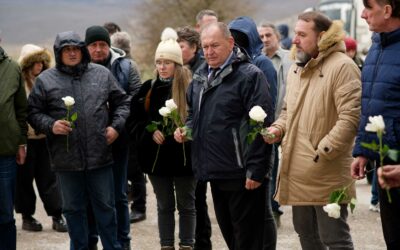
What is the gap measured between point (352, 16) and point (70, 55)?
70.3 feet

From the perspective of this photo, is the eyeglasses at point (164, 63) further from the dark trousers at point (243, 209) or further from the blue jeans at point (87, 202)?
the dark trousers at point (243, 209)

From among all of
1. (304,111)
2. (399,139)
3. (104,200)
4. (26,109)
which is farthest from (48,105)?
(399,139)

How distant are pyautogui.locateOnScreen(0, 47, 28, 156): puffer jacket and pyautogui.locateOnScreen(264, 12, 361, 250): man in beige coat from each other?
2146 millimetres

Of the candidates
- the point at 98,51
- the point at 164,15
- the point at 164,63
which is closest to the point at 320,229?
the point at 164,63

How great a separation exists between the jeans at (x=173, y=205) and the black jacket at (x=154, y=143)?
10cm

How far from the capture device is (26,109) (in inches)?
242

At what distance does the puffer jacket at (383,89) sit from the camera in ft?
14.3

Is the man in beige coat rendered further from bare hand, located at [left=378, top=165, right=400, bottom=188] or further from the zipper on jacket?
bare hand, located at [left=378, top=165, right=400, bottom=188]

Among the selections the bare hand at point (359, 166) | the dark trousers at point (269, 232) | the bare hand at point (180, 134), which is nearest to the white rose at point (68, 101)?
the bare hand at point (180, 134)

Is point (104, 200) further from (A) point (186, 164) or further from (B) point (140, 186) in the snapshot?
(B) point (140, 186)

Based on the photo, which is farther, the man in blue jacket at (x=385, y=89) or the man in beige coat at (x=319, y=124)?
the man in beige coat at (x=319, y=124)

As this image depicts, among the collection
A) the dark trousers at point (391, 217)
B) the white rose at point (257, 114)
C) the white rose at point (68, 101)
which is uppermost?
the white rose at point (257, 114)

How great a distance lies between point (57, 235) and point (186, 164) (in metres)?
2.21

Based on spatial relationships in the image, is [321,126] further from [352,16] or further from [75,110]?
[352,16]
